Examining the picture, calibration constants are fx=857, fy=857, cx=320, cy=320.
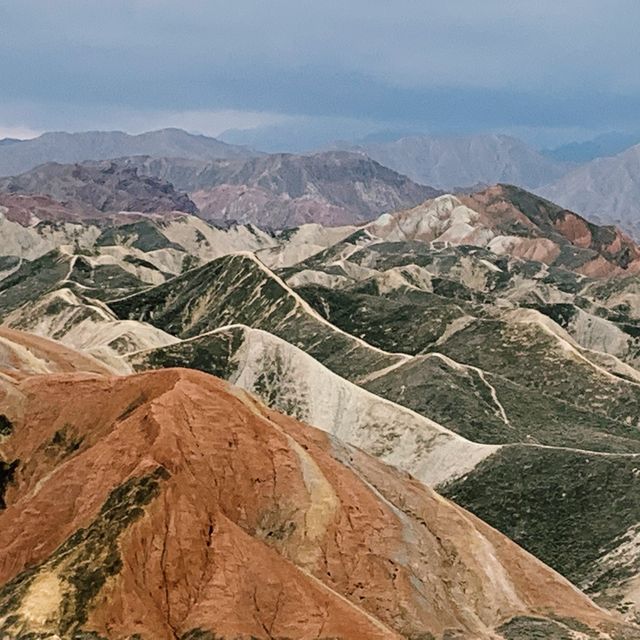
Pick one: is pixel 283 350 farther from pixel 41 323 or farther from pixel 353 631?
pixel 353 631

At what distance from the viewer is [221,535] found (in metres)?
55.2

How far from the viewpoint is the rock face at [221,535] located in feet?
166

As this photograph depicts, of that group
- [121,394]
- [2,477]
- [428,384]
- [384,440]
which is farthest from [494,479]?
[2,477]

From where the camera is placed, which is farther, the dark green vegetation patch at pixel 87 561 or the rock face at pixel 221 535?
the rock face at pixel 221 535

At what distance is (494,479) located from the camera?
350 ft

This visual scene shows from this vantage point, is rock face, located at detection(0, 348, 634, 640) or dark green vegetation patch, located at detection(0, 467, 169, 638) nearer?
dark green vegetation patch, located at detection(0, 467, 169, 638)

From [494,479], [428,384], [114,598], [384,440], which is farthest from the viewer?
[428,384]

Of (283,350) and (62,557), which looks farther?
(283,350)

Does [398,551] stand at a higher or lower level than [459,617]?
higher

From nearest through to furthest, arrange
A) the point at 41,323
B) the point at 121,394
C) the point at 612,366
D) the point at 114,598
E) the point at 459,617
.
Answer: the point at 114,598 < the point at 459,617 < the point at 121,394 < the point at 612,366 < the point at 41,323

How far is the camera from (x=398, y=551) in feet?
205

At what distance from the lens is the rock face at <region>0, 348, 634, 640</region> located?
5053 cm

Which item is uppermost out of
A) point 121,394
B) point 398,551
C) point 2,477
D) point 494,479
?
point 121,394

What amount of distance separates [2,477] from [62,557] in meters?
15.1
